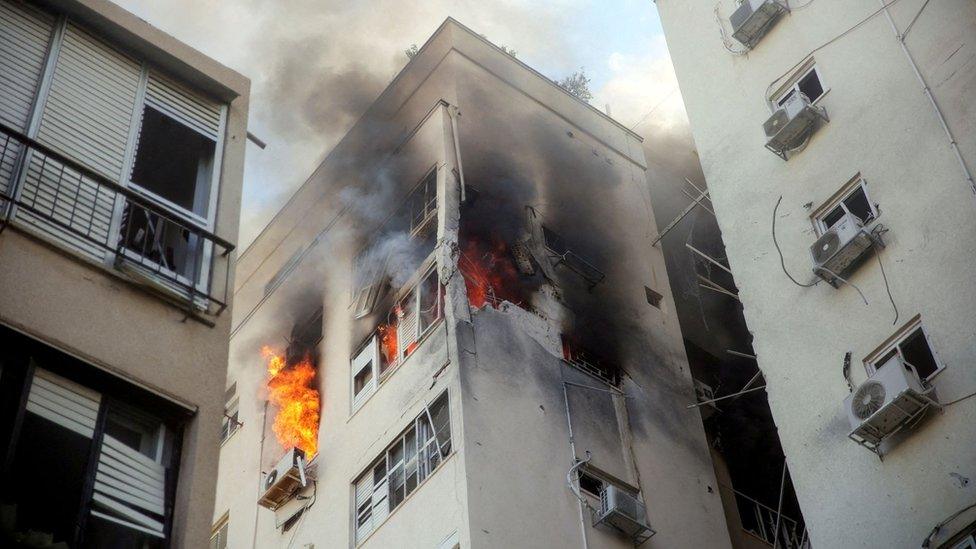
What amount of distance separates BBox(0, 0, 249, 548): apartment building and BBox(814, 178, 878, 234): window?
1034 centimetres

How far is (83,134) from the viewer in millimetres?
11414

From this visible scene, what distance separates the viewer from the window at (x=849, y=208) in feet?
61.0

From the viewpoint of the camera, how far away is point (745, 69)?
889 inches

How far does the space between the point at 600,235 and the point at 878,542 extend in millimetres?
11783

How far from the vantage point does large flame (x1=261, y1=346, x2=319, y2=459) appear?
24.8 metres

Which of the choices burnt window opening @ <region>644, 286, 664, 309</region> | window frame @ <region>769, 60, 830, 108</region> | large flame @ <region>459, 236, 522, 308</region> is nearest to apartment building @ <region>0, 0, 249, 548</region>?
large flame @ <region>459, 236, 522, 308</region>

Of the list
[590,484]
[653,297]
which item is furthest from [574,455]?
[653,297]

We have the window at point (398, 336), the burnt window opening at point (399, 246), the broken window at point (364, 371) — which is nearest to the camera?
the window at point (398, 336)

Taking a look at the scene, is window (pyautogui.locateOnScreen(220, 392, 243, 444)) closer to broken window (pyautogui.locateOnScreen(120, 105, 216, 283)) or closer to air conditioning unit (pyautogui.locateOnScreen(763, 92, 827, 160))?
air conditioning unit (pyautogui.locateOnScreen(763, 92, 827, 160))

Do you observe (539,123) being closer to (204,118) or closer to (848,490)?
(848,490)

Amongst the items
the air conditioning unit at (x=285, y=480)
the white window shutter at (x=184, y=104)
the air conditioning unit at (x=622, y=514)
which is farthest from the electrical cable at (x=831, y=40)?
the white window shutter at (x=184, y=104)

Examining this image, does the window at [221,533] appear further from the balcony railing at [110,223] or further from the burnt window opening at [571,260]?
the balcony railing at [110,223]

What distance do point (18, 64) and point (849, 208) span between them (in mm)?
13018

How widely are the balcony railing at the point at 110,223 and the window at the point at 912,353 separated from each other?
31.9ft
